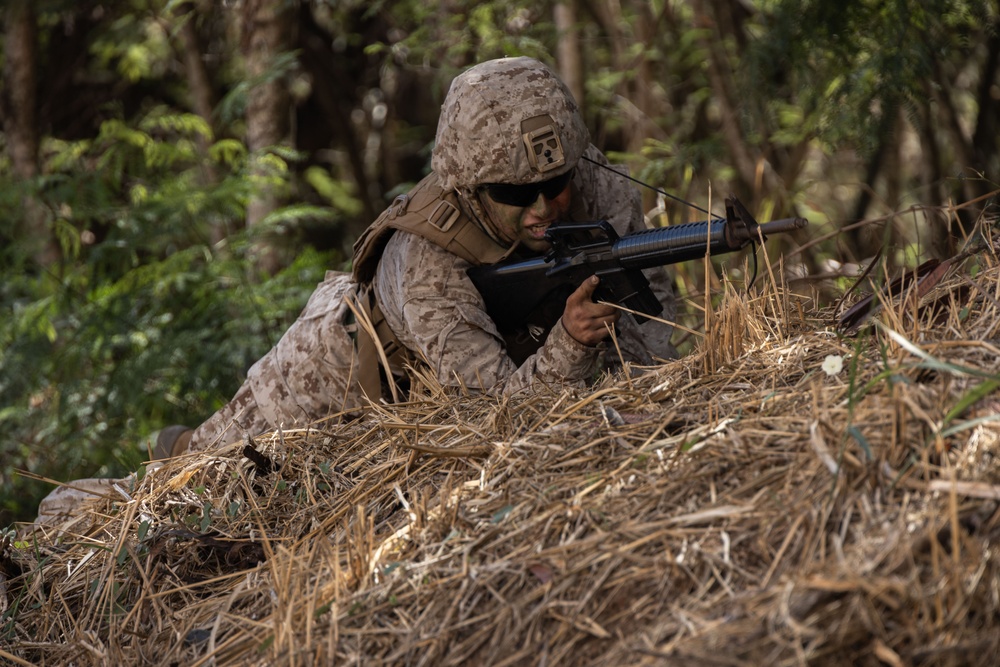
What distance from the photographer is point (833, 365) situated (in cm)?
227

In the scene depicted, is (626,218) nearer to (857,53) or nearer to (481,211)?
(481,211)

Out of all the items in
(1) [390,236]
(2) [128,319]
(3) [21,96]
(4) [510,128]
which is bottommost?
(2) [128,319]

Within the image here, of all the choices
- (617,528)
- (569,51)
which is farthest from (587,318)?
(569,51)

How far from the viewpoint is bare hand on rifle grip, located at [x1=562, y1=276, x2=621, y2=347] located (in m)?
3.18

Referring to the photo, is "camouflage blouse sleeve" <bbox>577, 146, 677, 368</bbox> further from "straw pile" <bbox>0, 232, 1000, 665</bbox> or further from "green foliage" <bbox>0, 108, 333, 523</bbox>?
"green foliage" <bbox>0, 108, 333, 523</bbox>

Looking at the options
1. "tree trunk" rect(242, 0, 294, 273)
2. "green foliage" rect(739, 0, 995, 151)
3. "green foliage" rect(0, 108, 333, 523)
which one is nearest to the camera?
"green foliage" rect(739, 0, 995, 151)

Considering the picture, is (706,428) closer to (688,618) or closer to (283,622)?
(688,618)

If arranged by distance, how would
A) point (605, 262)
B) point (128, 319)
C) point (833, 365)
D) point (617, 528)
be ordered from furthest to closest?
point (128, 319) → point (605, 262) → point (833, 365) → point (617, 528)

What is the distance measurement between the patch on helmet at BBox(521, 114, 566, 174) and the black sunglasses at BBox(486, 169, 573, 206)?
0.11 metres

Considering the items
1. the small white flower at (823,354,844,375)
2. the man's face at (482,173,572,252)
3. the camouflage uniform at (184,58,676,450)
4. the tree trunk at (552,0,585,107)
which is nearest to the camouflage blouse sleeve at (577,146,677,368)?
the camouflage uniform at (184,58,676,450)

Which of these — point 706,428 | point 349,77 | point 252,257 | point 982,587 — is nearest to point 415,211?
point 706,428

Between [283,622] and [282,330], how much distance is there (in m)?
3.48

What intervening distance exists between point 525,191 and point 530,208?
66mm

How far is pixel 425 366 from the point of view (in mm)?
3572
